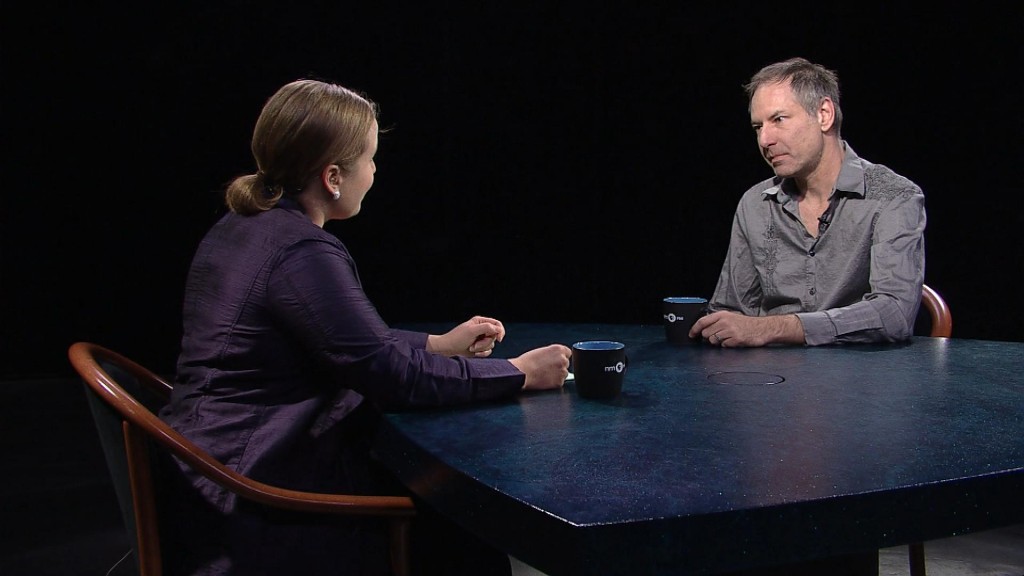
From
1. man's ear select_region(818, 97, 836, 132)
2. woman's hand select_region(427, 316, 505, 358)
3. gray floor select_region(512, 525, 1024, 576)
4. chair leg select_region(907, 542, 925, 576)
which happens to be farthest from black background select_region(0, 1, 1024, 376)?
woman's hand select_region(427, 316, 505, 358)

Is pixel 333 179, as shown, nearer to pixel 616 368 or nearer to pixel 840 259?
pixel 616 368

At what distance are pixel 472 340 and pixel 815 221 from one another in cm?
107

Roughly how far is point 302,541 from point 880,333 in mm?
1282

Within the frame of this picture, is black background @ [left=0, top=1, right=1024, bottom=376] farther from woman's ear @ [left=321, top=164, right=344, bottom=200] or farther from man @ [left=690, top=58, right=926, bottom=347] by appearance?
woman's ear @ [left=321, top=164, right=344, bottom=200]

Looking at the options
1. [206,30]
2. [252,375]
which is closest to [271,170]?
[252,375]

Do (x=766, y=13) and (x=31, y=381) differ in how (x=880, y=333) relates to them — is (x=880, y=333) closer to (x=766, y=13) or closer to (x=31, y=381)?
(x=766, y=13)

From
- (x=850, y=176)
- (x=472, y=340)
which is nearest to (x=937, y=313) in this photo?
(x=850, y=176)

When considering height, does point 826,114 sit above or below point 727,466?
above

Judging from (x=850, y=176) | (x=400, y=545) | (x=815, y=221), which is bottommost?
(x=400, y=545)

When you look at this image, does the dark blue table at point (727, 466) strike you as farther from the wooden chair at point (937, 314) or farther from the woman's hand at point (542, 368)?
the wooden chair at point (937, 314)

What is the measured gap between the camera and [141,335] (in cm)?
514

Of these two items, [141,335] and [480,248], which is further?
[141,335]

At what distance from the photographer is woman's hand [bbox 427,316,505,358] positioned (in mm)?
1853

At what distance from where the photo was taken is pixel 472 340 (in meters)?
1.85
